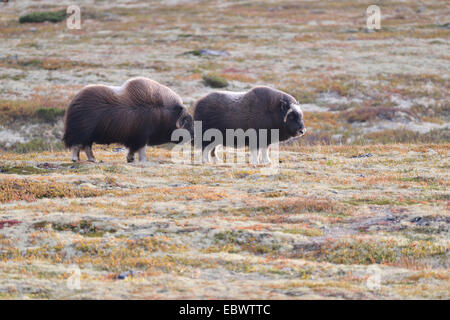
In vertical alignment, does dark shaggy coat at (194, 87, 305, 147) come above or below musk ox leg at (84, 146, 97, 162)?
above

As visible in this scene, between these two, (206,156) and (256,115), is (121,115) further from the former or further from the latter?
(256,115)

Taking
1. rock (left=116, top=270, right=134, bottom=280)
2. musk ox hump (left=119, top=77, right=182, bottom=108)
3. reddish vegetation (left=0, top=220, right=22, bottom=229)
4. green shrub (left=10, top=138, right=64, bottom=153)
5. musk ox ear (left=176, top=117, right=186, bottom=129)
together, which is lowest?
green shrub (left=10, top=138, right=64, bottom=153)

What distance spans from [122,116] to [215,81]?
2390cm

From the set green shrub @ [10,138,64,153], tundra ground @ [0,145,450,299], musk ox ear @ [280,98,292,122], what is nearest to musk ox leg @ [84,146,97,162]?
tundra ground @ [0,145,450,299]

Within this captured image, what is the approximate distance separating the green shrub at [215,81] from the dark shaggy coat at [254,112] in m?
21.3

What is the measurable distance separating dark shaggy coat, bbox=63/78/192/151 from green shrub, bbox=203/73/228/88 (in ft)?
73.6

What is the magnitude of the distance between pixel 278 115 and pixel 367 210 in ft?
21.8

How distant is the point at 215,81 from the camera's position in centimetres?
4225

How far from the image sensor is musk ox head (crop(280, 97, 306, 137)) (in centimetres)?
2025

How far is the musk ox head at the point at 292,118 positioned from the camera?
66.4 feet

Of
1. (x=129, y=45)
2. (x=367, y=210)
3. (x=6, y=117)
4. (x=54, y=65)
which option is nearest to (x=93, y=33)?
(x=129, y=45)

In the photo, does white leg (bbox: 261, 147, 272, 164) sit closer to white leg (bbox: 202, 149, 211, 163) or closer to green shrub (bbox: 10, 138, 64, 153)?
white leg (bbox: 202, 149, 211, 163)
